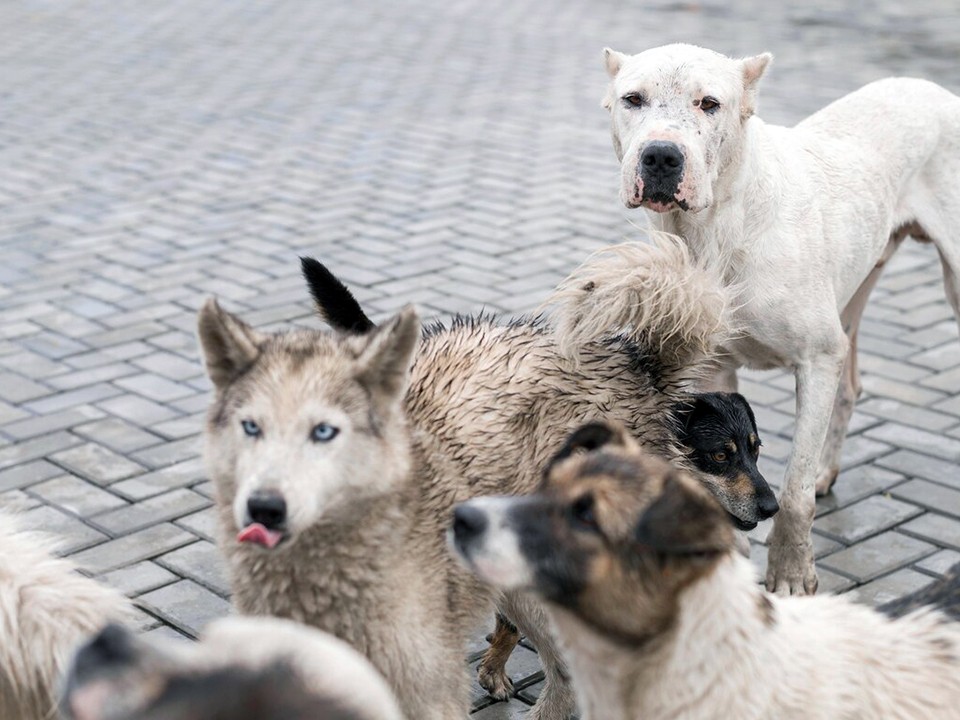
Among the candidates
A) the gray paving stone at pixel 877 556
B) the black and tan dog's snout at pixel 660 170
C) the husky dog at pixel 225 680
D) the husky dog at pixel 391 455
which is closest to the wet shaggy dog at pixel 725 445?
the husky dog at pixel 391 455

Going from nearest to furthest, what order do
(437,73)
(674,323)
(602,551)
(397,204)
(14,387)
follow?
(602,551), (674,323), (14,387), (397,204), (437,73)

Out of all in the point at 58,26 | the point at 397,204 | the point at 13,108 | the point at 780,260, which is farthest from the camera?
the point at 58,26

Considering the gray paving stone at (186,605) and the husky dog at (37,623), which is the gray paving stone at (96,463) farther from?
the husky dog at (37,623)

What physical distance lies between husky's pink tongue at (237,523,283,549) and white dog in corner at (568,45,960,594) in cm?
216

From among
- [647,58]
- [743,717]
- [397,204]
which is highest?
[647,58]

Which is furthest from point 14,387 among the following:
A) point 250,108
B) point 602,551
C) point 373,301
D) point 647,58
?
point 250,108

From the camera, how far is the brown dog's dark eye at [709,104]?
15.8 feet

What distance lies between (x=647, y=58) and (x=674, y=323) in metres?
1.30

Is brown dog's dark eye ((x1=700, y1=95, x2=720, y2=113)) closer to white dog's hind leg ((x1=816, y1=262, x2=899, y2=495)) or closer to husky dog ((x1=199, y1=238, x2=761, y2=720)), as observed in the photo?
husky dog ((x1=199, y1=238, x2=761, y2=720))

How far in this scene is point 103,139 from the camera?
37.7ft

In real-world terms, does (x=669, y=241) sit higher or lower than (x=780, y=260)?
higher

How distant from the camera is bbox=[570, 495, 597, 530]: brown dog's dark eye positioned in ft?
9.79

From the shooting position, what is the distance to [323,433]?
3359 millimetres

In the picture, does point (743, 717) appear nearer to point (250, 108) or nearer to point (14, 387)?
point (14, 387)
